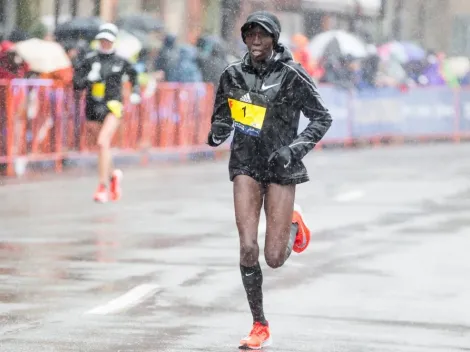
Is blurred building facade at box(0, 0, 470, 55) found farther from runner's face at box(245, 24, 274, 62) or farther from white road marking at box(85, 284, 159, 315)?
runner's face at box(245, 24, 274, 62)

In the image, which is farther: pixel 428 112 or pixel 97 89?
pixel 428 112

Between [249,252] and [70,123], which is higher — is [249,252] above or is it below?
above

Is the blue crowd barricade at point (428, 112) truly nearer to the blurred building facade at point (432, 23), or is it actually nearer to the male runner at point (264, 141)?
the blurred building facade at point (432, 23)

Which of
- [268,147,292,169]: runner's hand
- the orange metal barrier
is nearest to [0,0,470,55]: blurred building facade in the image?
the orange metal barrier

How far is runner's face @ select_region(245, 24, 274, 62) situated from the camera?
8.62 metres

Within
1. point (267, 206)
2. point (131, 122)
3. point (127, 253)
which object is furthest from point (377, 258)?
point (131, 122)

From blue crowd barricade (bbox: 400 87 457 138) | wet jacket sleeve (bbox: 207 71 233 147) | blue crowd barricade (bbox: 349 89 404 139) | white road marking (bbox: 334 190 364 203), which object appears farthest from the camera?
blue crowd barricade (bbox: 400 87 457 138)

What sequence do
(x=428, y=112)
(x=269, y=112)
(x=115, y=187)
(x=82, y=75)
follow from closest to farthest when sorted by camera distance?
(x=269, y=112), (x=115, y=187), (x=82, y=75), (x=428, y=112)

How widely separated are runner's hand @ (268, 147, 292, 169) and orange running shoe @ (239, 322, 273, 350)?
89 cm

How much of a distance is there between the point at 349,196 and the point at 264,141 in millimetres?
10328

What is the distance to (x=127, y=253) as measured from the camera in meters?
13.2

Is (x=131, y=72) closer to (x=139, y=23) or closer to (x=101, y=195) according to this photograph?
(x=101, y=195)

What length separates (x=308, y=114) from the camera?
9.03 meters

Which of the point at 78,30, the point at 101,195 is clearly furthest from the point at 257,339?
the point at 78,30
